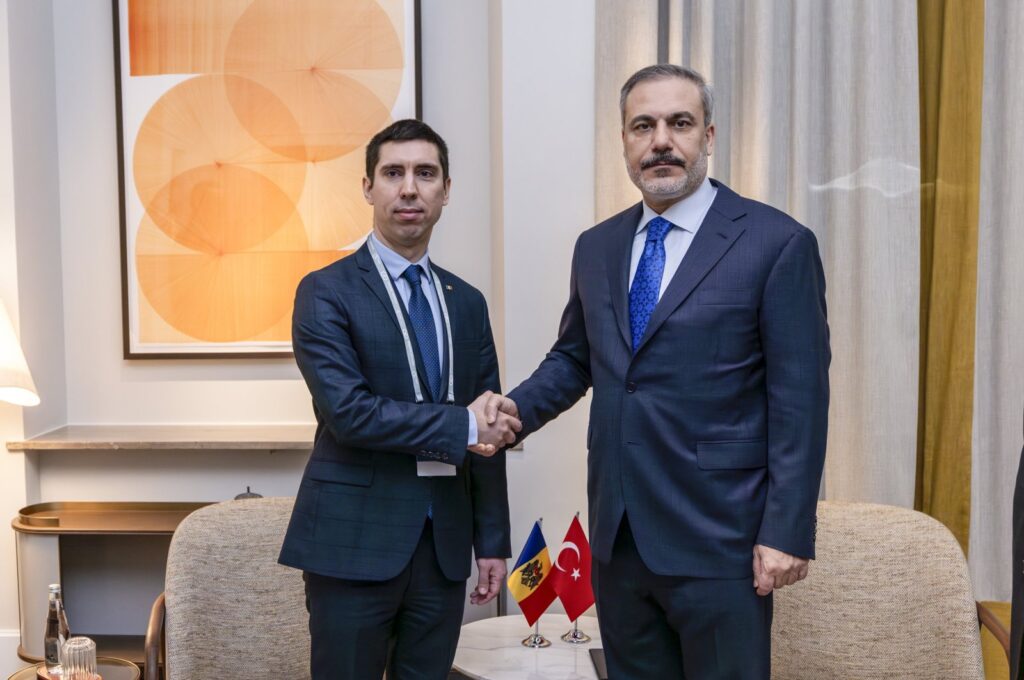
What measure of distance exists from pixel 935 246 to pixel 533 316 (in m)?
1.32

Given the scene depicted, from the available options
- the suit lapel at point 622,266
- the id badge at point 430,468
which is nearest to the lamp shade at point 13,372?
the id badge at point 430,468

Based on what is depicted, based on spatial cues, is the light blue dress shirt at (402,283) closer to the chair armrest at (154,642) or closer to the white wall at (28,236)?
the chair armrest at (154,642)

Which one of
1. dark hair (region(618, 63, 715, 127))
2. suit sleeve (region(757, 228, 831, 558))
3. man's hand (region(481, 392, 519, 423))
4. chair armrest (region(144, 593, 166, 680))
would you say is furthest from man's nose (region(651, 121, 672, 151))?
chair armrest (region(144, 593, 166, 680))

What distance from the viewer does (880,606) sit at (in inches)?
97.3

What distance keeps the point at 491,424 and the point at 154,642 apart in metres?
1.03

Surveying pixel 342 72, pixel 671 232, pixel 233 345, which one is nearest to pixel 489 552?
pixel 671 232

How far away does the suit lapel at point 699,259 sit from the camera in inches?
72.9

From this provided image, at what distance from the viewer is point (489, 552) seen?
2.15 meters

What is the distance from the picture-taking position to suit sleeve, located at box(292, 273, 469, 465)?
1.94m

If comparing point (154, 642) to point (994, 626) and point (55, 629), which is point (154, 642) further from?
point (994, 626)

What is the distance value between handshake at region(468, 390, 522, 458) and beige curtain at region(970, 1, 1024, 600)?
1698mm

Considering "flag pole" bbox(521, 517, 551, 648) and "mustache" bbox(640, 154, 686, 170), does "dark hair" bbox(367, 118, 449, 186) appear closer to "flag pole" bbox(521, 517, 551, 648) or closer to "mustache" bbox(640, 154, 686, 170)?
"mustache" bbox(640, 154, 686, 170)

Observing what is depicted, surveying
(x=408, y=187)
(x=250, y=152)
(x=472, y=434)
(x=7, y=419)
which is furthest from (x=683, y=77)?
(x=7, y=419)

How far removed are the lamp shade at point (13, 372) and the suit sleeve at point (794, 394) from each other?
2.49 metres
